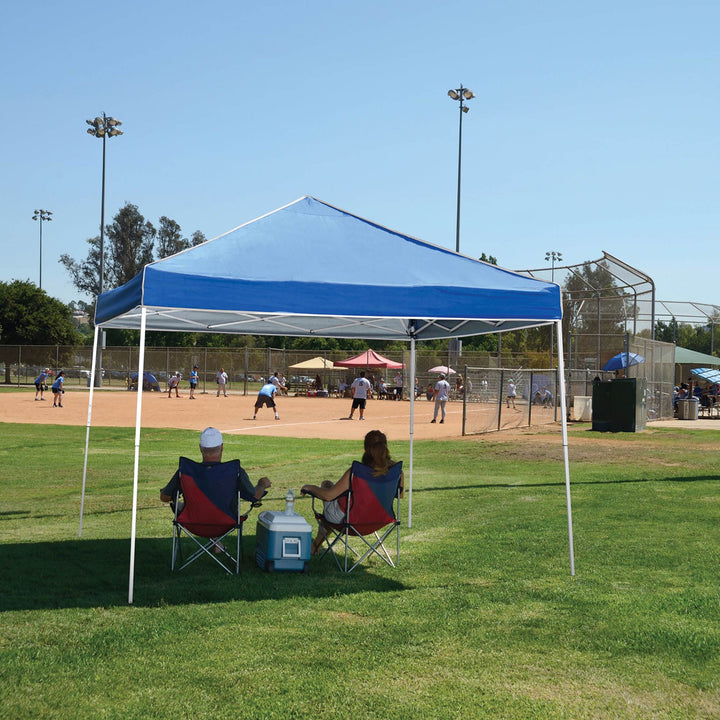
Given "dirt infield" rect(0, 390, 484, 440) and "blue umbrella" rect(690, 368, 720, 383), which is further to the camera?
"blue umbrella" rect(690, 368, 720, 383)

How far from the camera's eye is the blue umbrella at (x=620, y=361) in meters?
26.0

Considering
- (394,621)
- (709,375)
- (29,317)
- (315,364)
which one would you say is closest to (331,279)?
(394,621)

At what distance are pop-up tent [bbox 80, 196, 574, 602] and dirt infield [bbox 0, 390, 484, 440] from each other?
1462 centimetres

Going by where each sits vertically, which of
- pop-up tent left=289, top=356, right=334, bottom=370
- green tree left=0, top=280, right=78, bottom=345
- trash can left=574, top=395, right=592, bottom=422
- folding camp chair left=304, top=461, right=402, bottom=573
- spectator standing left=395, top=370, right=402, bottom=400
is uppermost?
green tree left=0, top=280, right=78, bottom=345

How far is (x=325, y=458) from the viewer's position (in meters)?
16.2

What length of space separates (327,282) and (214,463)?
5.52 feet

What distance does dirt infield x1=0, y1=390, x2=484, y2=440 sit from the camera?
24266 mm

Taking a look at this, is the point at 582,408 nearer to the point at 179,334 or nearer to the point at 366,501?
the point at 366,501

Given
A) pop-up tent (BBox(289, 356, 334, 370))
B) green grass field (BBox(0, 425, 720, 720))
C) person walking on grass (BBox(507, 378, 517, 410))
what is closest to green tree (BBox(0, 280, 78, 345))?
pop-up tent (BBox(289, 356, 334, 370))

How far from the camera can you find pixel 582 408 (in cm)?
2719

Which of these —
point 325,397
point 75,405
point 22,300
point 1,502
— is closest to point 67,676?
point 1,502

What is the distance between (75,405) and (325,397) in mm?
17074

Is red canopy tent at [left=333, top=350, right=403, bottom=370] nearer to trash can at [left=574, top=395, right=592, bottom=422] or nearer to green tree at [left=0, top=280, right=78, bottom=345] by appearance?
trash can at [left=574, top=395, right=592, bottom=422]

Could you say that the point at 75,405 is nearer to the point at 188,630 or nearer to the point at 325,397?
the point at 325,397
